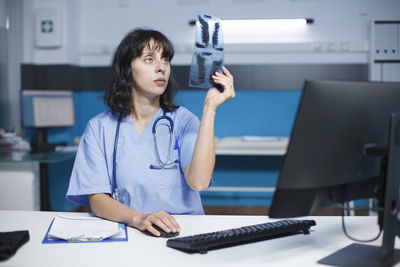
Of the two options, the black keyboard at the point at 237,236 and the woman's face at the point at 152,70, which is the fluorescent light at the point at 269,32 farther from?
the black keyboard at the point at 237,236

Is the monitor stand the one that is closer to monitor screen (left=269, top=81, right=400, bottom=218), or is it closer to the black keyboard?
monitor screen (left=269, top=81, right=400, bottom=218)

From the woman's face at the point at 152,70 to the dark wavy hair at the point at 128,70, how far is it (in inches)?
0.6

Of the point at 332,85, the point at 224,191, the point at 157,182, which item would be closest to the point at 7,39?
the point at 224,191

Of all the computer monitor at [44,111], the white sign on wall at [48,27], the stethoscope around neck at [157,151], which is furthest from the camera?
the white sign on wall at [48,27]

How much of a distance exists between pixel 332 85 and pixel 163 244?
1.74 ft

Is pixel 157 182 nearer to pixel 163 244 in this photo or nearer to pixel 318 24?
pixel 163 244

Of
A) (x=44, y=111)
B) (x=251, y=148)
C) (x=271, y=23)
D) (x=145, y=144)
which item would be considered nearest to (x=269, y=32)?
(x=271, y=23)

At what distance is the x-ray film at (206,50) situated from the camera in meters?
1.18

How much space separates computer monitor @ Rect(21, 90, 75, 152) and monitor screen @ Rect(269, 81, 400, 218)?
2.55 metres

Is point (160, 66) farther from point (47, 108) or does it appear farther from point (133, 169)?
point (47, 108)

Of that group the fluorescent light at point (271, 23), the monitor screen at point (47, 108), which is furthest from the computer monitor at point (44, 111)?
the fluorescent light at point (271, 23)

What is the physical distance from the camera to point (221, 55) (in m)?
1.23

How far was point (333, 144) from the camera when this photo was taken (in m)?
0.86

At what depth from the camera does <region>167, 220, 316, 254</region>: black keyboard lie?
945 millimetres
